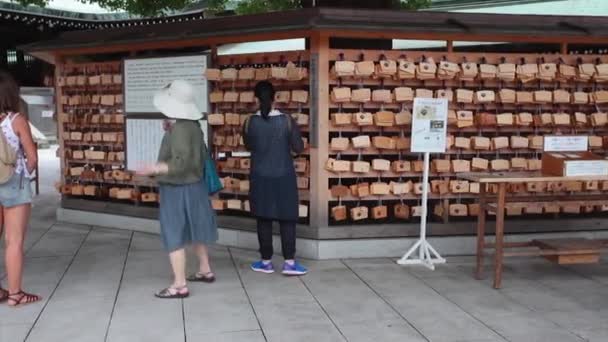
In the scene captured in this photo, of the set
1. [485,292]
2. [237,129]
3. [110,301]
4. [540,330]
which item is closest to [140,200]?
[237,129]

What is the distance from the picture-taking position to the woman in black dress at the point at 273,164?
5.56 m

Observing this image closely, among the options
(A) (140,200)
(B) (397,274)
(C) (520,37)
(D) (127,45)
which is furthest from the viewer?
(A) (140,200)

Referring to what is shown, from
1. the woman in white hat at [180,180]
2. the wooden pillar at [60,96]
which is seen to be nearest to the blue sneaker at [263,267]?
the woman in white hat at [180,180]

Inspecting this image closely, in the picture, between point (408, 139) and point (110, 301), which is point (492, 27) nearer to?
point (408, 139)

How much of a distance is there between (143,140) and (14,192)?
8.95 feet

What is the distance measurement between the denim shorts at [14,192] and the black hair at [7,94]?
529 millimetres

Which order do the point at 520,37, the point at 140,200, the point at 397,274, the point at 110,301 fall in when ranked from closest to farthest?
the point at 110,301 < the point at 397,274 < the point at 520,37 < the point at 140,200

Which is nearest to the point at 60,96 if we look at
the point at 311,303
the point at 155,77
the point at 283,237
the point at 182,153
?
the point at 155,77

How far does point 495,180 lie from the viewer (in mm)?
5164

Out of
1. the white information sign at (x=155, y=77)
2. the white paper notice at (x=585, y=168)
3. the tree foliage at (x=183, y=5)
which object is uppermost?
the tree foliage at (x=183, y=5)

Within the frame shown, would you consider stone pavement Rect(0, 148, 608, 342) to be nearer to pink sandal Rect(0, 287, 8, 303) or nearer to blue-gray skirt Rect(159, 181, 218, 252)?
pink sandal Rect(0, 287, 8, 303)

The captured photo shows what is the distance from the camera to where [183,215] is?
5.02 m

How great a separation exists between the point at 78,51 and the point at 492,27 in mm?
5171

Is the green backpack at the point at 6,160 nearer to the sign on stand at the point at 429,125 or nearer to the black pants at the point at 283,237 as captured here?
the black pants at the point at 283,237
